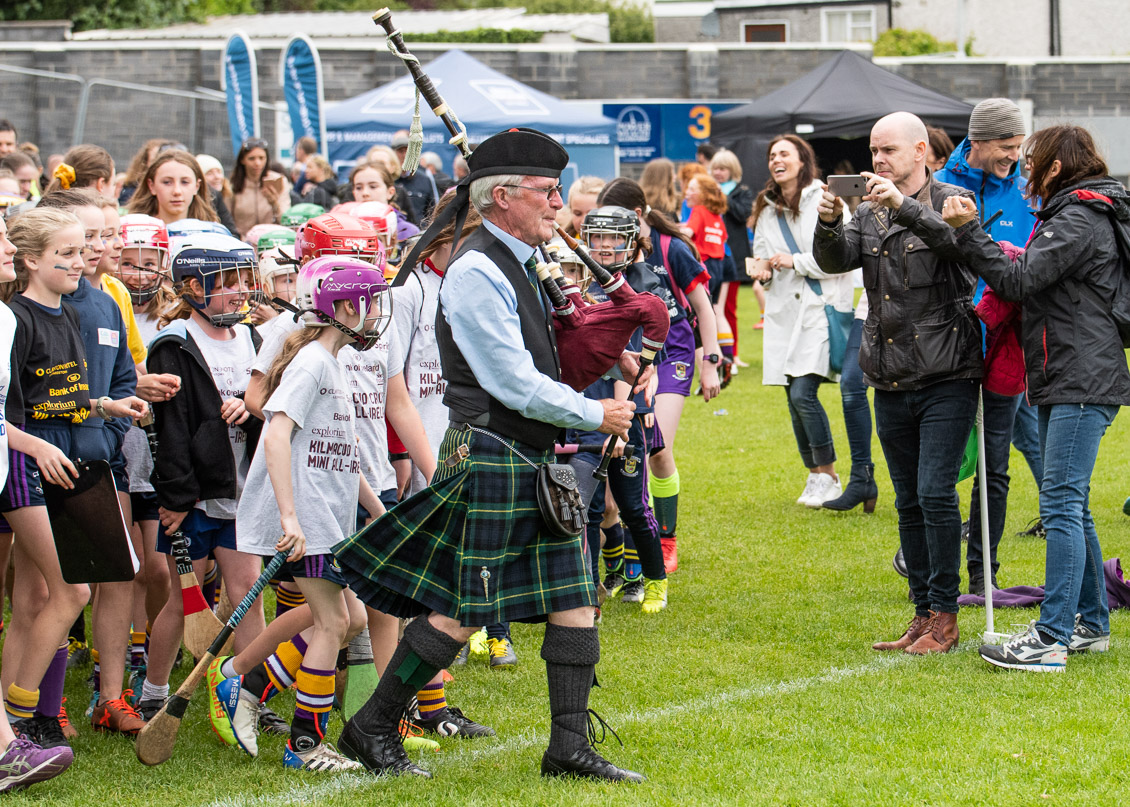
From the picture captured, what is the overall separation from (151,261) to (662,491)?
123 inches

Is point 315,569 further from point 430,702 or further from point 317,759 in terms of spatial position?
point 430,702

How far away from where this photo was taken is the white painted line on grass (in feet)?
13.9

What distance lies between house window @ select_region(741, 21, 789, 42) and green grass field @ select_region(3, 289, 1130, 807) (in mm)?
37204

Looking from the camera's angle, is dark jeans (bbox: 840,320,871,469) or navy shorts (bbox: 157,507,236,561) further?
dark jeans (bbox: 840,320,871,469)

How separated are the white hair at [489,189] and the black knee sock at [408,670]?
1.38m

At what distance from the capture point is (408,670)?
4.18 metres

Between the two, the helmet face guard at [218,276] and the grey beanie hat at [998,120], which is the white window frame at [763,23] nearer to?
the grey beanie hat at [998,120]

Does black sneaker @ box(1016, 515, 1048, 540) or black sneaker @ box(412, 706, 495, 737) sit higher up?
black sneaker @ box(412, 706, 495, 737)

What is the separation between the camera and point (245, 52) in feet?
56.8

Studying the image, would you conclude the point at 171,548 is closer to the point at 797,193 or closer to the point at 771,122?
the point at 797,193

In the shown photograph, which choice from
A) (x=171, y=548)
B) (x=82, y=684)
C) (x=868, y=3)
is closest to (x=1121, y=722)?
(x=171, y=548)

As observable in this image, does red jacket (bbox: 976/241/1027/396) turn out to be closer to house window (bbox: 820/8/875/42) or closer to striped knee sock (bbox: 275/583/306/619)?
striped knee sock (bbox: 275/583/306/619)

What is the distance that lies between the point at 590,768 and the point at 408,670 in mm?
670

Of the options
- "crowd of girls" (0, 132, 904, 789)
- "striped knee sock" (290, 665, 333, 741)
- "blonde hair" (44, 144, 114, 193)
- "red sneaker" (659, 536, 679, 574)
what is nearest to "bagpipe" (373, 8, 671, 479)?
"crowd of girls" (0, 132, 904, 789)
